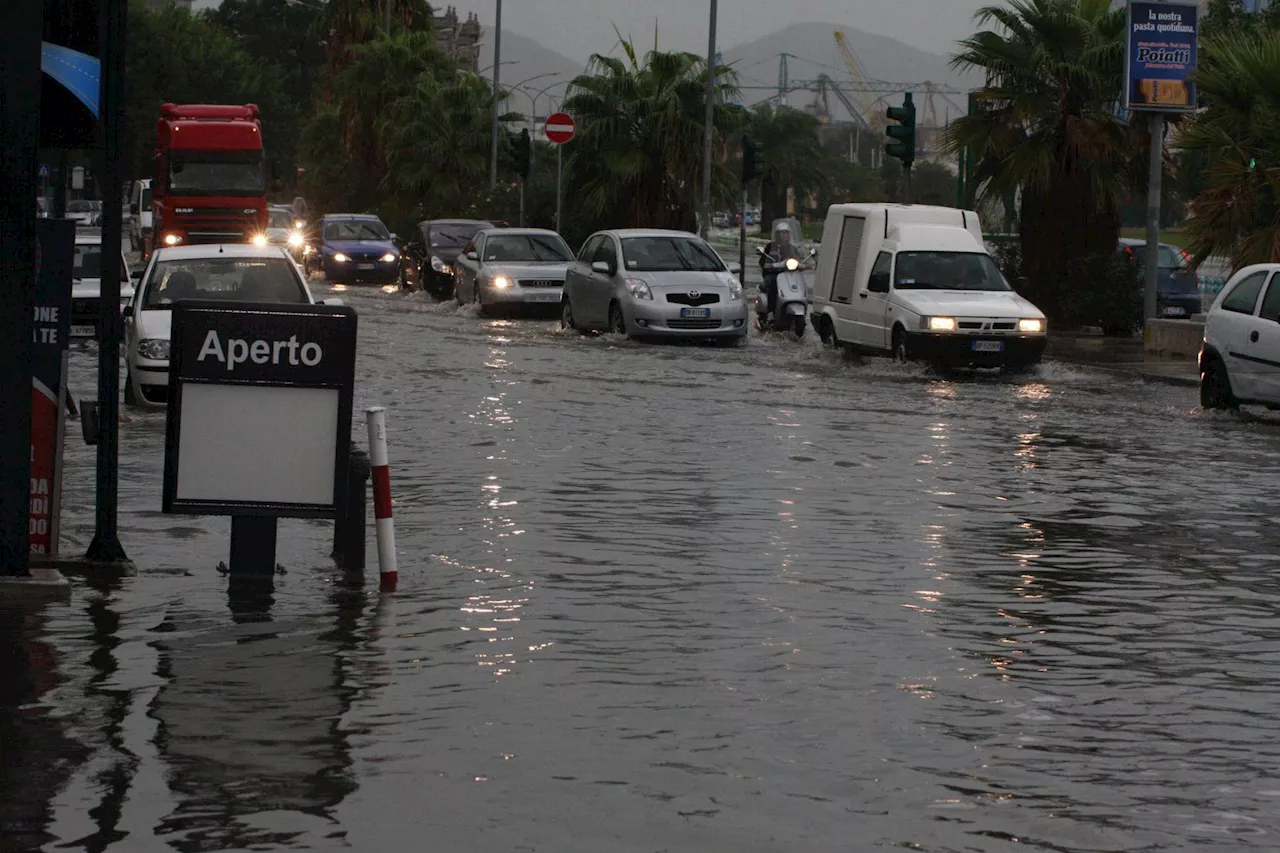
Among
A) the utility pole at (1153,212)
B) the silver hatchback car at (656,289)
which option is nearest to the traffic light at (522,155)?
the silver hatchback car at (656,289)

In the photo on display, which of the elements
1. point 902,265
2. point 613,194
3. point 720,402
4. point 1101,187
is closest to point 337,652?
point 720,402

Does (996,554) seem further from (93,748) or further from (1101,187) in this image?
(1101,187)

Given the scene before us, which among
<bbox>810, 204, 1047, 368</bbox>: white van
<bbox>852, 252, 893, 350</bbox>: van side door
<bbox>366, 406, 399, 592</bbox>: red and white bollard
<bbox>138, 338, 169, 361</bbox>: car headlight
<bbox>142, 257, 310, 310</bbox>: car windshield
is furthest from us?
<bbox>852, 252, 893, 350</bbox>: van side door

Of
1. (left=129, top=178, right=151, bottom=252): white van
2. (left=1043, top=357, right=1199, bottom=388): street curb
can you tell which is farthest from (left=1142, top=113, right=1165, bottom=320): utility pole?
(left=129, top=178, right=151, bottom=252): white van

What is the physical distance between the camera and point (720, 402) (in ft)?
73.8

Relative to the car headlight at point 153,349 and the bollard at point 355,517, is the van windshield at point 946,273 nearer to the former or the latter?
the car headlight at point 153,349

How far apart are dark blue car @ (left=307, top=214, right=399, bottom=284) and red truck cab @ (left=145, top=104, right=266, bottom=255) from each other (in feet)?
9.01

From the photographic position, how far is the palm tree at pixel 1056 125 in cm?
3316

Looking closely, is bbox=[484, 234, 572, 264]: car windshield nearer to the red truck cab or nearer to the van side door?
the van side door

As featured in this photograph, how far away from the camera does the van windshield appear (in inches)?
1075

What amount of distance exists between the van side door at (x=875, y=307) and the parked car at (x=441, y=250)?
1830 centimetres

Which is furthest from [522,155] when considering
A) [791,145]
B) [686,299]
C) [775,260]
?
[791,145]

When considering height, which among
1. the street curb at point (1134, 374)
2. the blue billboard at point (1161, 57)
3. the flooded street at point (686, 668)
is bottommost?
the flooded street at point (686, 668)

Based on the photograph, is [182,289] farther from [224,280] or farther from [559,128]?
[559,128]
